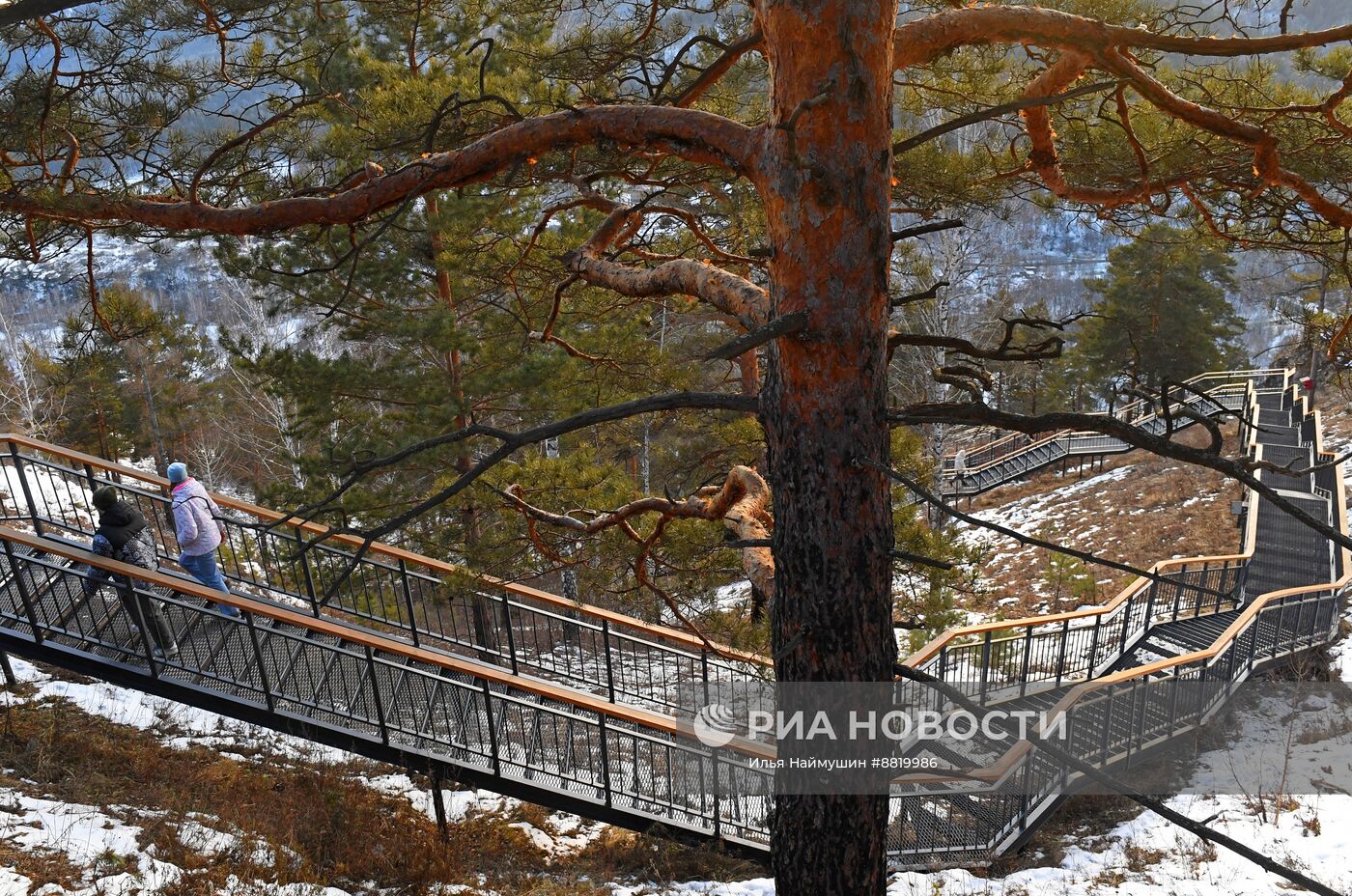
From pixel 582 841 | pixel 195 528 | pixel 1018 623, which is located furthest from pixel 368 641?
pixel 1018 623

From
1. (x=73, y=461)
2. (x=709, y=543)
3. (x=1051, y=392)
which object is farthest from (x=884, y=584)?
(x=1051, y=392)

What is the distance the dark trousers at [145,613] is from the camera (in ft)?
19.6

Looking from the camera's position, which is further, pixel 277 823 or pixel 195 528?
pixel 195 528

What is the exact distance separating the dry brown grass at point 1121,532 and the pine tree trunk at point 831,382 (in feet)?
40.2

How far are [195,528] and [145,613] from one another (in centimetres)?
92

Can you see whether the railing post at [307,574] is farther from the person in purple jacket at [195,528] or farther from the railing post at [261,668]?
the person in purple jacket at [195,528]

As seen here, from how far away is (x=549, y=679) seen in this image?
8461mm

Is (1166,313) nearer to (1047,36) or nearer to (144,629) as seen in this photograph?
(1047,36)

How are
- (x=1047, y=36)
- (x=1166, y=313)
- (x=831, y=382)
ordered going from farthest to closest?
1. (x=1166, y=313)
2. (x=1047, y=36)
3. (x=831, y=382)

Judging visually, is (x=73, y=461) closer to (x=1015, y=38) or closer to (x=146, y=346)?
(x=1015, y=38)

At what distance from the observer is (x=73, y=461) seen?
822cm

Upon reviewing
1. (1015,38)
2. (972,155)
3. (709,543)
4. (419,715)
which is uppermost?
(1015,38)

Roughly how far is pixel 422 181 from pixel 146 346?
23.9 meters

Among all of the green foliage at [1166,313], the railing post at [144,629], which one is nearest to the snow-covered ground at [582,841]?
the railing post at [144,629]
